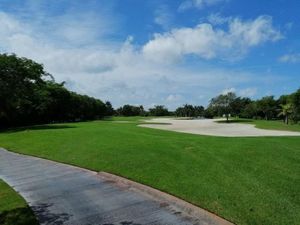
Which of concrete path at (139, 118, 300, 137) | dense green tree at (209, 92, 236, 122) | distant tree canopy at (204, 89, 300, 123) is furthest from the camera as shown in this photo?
dense green tree at (209, 92, 236, 122)

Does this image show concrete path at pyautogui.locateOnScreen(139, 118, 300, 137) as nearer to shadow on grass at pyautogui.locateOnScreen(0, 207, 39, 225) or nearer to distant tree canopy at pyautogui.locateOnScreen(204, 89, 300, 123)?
distant tree canopy at pyautogui.locateOnScreen(204, 89, 300, 123)

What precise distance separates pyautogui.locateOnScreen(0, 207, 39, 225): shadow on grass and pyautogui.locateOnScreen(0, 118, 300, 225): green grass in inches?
130

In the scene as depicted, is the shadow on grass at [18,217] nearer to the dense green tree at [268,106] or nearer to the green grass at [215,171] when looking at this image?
the green grass at [215,171]

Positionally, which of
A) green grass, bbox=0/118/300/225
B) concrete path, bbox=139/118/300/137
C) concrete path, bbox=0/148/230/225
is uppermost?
concrete path, bbox=139/118/300/137

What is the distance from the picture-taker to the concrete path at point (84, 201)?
24.6 feet

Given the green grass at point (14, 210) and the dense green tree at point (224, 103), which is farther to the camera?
the dense green tree at point (224, 103)

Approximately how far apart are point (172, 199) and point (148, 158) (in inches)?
195

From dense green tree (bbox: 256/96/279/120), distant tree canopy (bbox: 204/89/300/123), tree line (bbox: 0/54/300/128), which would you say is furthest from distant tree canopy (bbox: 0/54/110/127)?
dense green tree (bbox: 256/96/279/120)

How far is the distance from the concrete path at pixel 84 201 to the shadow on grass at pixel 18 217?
0.17 metres

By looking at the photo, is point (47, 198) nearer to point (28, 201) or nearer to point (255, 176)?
point (28, 201)

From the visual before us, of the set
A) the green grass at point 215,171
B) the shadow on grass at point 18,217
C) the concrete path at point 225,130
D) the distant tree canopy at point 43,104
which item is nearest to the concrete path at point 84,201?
the shadow on grass at point 18,217

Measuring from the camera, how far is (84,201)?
Answer: 898 cm

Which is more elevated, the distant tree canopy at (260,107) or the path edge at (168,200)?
the distant tree canopy at (260,107)

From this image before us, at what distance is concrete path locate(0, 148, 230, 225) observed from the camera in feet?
24.6
